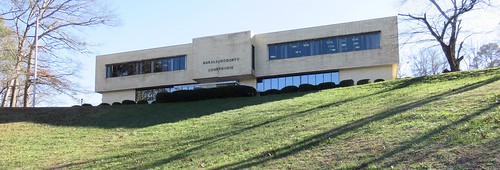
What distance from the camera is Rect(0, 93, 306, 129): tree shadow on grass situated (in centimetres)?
2198

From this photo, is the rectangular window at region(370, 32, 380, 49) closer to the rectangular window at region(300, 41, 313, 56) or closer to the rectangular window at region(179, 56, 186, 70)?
the rectangular window at region(300, 41, 313, 56)

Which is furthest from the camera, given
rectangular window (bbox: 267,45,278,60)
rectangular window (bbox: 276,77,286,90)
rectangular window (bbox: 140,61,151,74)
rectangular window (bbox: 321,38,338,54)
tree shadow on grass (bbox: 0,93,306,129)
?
rectangular window (bbox: 140,61,151,74)

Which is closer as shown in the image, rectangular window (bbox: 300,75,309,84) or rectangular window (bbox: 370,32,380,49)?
rectangular window (bbox: 370,32,380,49)

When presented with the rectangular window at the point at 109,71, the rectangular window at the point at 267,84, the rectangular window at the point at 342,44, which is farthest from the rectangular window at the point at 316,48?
the rectangular window at the point at 109,71

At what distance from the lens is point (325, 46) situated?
37250mm

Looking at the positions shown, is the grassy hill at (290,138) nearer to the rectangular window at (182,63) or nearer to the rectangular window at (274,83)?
the rectangular window at (274,83)

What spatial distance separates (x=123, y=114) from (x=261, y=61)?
1661cm

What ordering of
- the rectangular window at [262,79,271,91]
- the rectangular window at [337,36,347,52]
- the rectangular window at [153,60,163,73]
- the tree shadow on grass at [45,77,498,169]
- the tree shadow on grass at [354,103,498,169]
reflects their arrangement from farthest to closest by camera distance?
the rectangular window at [153,60,163,73]
the rectangular window at [262,79,271,91]
the rectangular window at [337,36,347,52]
the tree shadow on grass at [45,77,498,169]
the tree shadow on grass at [354,103,498,169]

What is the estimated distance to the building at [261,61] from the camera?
1406 inches

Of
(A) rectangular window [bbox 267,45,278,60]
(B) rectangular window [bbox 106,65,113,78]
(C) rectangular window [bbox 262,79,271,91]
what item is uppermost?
(A) rectangular window [bbox 267,45,278,60]

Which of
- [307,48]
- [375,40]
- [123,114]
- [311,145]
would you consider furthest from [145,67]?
[311,145]

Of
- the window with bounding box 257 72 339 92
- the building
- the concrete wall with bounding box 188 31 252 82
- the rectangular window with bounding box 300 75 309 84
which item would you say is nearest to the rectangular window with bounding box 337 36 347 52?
the building

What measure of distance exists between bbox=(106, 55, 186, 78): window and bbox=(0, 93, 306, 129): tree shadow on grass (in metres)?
14.5

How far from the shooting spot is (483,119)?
31.9 ft
